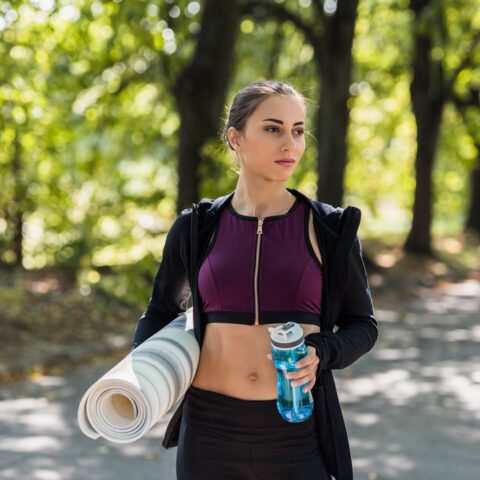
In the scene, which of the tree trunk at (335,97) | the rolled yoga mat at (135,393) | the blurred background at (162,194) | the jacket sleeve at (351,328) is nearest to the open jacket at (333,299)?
the jacket sleeve at (351,328)

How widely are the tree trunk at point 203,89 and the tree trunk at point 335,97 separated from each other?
5.15 meters

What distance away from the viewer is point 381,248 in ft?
74.8

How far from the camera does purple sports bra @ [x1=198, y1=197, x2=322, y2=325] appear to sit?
3.05 meters

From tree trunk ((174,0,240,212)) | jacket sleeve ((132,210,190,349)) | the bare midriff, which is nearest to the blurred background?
tree trunk ((174,0,240,212))

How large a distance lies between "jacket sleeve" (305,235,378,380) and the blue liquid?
15cm

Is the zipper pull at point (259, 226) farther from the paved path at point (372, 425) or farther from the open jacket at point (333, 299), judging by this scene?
the paved path at point (372, 425)

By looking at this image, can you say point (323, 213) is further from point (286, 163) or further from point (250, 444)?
point (250, 444)

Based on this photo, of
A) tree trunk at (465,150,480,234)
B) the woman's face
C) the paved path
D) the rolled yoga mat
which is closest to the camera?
the rolled yoga mat

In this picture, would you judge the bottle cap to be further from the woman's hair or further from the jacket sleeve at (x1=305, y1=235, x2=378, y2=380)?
the woman's hair

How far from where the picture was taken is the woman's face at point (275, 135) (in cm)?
310

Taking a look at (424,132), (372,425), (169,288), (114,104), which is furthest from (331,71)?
(169,288)

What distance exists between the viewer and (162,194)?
14.4 meters

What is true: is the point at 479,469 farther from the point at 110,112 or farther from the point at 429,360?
the point at 110,112

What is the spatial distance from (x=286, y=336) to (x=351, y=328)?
0.45 meters
